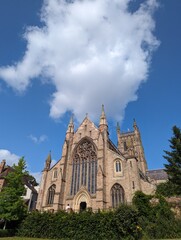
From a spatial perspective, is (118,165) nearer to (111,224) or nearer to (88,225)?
(88,225)

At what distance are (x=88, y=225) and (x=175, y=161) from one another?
16715 millimetres

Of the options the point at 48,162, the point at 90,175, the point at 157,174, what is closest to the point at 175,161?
the point at 90,175

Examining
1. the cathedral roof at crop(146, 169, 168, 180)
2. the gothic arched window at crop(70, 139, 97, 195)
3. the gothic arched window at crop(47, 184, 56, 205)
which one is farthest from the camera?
the cathedral roof at crop(146, 169, 168, 180)

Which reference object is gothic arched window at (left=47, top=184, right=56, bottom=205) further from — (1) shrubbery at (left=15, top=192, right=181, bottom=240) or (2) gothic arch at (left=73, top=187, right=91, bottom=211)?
(1) shrubbery at (left=15, top=192, right=181, bottom=240)

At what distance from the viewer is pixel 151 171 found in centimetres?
6241

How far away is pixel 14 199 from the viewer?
70.1ft

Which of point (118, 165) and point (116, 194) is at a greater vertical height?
point (118, 165)

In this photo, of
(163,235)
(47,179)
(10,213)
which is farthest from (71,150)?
(163,235)

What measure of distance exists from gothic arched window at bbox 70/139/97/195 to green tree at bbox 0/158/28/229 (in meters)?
8.78

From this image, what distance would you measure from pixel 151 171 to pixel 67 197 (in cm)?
4176

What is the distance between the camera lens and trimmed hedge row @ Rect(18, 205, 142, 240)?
13.2 m

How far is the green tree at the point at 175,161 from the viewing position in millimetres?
24425

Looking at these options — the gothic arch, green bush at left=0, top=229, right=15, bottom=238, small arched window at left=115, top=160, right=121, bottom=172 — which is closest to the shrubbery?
green bush at left=0, top=229, right=15, bottom=238

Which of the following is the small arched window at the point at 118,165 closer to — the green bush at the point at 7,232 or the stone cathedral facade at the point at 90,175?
the stone cathedral facade at the point at 90,175
